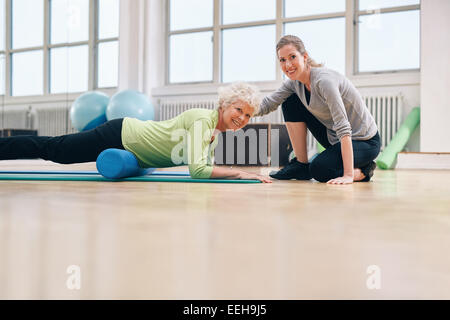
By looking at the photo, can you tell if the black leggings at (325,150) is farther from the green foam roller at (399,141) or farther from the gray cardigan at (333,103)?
the green foam roller at (399,141)

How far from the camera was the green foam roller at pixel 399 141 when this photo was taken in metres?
4.44

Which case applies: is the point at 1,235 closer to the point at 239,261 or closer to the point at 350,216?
the point at 239,261

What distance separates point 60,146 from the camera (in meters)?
2.27

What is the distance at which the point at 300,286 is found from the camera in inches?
23.7

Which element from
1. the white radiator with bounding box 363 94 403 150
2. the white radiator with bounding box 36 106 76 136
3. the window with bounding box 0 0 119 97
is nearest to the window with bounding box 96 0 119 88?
the window with bounding box 0 0 119 97

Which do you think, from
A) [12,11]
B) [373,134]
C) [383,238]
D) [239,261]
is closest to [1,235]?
[239,261]

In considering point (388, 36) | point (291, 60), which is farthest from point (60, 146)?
point (388, 36)

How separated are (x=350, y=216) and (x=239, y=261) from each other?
575mm

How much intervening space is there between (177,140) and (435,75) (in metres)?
3.45

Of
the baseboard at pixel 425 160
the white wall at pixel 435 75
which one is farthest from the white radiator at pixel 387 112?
the baseboard at pixel 425 160

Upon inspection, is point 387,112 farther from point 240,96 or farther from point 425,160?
point 240,96

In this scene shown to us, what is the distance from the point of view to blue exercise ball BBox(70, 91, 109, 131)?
489 cm

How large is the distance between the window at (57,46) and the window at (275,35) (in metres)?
0.96

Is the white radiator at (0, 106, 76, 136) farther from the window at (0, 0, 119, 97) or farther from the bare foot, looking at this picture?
the bare foot
